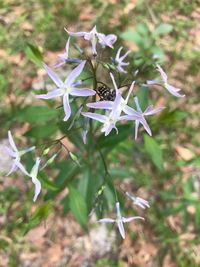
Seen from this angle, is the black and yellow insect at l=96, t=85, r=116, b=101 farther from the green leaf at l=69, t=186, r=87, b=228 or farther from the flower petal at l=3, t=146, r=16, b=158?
the green leaf at l=69, t=186, r=87, b=228

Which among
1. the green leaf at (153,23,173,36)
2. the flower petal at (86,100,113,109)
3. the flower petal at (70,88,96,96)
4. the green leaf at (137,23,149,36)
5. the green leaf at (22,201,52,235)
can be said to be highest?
the flower petal at (70,88,96,96)

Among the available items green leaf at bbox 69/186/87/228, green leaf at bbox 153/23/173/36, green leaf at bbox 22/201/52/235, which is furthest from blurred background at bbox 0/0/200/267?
green leaf at bbox 22/201/52/235

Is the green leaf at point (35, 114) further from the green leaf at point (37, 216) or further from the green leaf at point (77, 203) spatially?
the green leaf at point (37, 216)

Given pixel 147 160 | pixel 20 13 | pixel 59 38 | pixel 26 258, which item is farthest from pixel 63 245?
pixel 20 13

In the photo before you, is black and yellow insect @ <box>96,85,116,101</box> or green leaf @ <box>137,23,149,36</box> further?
green leaf @ <box>137,23,149,36</box>

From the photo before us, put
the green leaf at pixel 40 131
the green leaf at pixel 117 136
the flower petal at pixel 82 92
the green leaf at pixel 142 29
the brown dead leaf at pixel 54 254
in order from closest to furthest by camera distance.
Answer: the flower petal at pixel 82 92 < the green leaf at pixel 117 136 < the green leaf at pixel 40 131 < the brown dead leaf at pixel 54 254 < the green leaf at pixel 142 29

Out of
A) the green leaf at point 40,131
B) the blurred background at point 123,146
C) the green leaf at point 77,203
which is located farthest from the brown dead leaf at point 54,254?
the green leaf at point 40,131

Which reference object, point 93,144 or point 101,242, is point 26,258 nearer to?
point 101,242

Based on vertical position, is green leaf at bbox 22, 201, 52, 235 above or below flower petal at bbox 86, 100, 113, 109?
below
